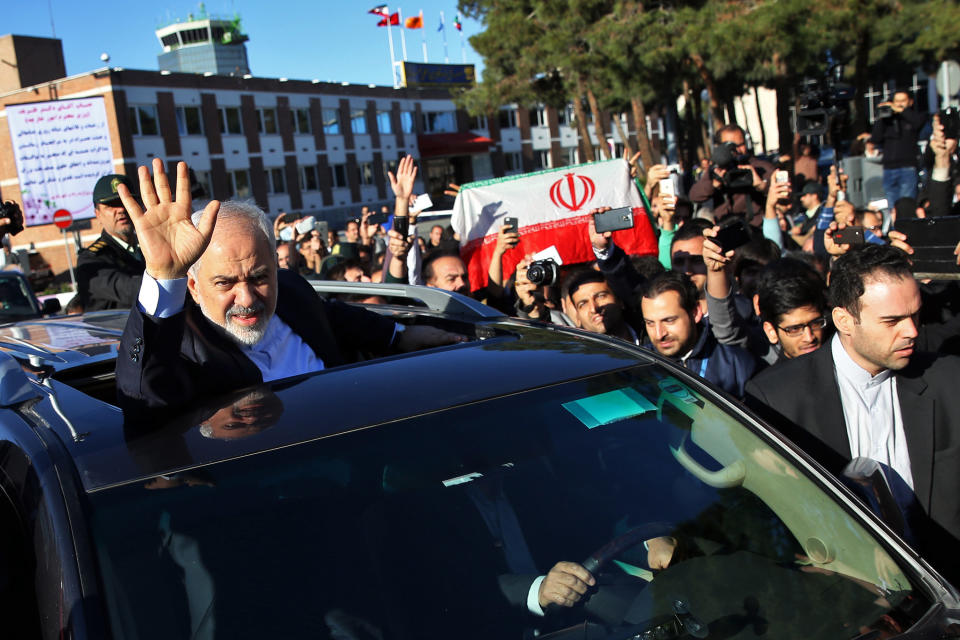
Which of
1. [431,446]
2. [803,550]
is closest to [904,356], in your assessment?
[803,550]

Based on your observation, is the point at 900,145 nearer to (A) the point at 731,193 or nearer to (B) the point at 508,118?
(A) the point at 731,193

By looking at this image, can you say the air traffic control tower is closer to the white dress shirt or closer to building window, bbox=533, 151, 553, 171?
building window, bbox=533, 151, 553, 171

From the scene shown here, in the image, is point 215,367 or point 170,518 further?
point 215,367

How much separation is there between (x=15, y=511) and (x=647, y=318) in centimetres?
266

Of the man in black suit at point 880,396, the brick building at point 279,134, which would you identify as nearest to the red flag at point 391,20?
the brick building at point 279,134

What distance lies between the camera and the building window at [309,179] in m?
44.4

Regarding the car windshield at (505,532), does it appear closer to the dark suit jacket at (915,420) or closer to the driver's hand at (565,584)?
the driver's hand at (565,584)

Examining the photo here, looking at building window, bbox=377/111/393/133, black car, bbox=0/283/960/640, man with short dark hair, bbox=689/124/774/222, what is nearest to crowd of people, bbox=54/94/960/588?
black car, bbox=0/283/960/640

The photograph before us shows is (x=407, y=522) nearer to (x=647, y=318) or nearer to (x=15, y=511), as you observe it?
(x=15, y=511)

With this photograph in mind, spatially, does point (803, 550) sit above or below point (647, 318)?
below

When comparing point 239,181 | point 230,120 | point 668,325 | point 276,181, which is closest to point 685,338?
point 668,325

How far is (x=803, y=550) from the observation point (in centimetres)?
201

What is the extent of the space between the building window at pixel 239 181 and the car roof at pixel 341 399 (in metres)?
40.2

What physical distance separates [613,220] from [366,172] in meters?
44.1
